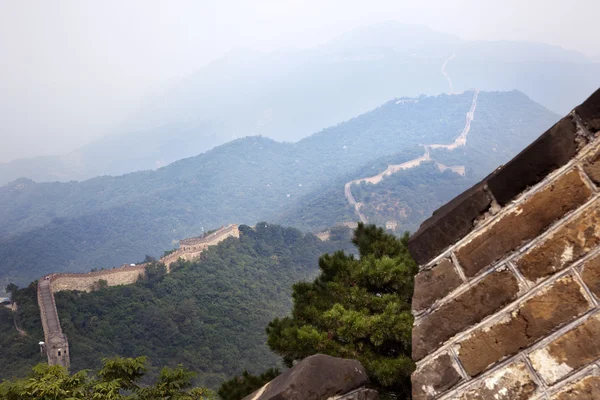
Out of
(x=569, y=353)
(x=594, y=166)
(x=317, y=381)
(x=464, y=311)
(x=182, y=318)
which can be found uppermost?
(x=594, y=166)

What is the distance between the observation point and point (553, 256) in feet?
3.65

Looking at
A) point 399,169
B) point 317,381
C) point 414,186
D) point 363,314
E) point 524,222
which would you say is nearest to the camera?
point 524,222

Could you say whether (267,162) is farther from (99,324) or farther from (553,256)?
(553,256)

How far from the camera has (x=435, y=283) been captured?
1.25 m

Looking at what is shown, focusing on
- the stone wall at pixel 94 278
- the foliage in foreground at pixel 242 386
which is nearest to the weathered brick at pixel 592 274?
the foliage in foreground at pixel 242 386

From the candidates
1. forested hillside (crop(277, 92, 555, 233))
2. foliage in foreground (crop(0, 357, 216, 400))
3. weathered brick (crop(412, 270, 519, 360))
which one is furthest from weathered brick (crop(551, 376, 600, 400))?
forested hillside (crop(277, 92, 555, 233))

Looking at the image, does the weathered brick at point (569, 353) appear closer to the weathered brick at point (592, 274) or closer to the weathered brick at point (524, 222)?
the weathered brick at point (592, 274)

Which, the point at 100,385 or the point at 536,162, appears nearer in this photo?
the point at 536,162

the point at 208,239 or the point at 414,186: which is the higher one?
the point at 208,239

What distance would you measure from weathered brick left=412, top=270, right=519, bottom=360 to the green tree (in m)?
2.14

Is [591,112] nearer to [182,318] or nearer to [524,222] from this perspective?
[524,222]

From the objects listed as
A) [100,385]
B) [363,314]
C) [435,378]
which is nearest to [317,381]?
[435,378]

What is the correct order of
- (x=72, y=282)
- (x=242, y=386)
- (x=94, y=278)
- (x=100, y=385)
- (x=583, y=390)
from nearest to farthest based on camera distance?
(x=583, y=390) < (x=100, y=385) < (x=242, y=386) < (x=72, y=282) < (x=94, y=278)

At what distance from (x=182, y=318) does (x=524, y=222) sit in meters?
28.6
